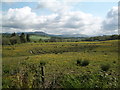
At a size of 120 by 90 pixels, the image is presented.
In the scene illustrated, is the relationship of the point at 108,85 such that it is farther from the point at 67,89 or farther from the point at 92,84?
the point at 67,89

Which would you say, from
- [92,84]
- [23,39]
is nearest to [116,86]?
[92,84]

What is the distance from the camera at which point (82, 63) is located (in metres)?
10.3

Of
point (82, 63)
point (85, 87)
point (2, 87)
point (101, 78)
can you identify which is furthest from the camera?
point (82, 63)

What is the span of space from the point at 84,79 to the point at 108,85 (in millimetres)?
972

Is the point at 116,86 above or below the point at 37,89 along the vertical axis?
below

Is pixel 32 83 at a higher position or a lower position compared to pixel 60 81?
higher

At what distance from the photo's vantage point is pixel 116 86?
17.0 ft

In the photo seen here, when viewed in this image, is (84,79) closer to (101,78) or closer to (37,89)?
(101,78)

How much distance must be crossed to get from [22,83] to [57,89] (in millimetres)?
1376

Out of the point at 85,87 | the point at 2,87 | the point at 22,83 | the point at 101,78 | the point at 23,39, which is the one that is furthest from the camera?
the point at 23,39

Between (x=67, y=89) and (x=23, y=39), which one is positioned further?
(x=23, y=39)

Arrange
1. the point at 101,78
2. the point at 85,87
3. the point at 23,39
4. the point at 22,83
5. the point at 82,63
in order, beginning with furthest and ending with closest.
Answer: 1. the point at 23,39
2. the point at 82,63
3. the point at 101,78
4. the point at 85,87
5. the point at 22,83

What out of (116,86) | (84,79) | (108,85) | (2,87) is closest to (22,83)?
(2,87)

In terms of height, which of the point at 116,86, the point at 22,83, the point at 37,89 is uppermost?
the point at 22,83
